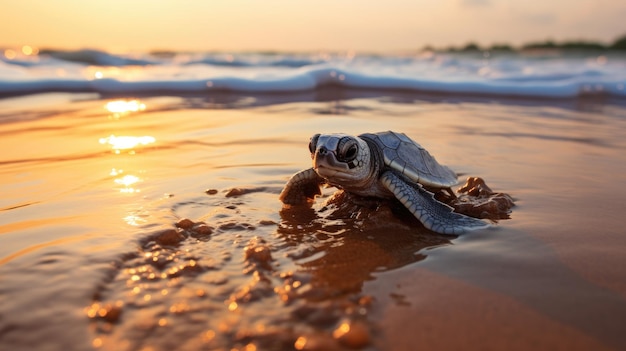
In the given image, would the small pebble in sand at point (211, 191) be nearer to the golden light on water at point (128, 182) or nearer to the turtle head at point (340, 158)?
the golden light on water at point (128, 182)

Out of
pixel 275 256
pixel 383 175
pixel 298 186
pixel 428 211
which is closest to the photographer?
pixel 275 256

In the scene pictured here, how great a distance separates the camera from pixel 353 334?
5.29 feet

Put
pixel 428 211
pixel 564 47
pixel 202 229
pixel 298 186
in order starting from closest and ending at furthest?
pixel 202 229, pixel 428 211, pixel 298 186, pixel 564 47

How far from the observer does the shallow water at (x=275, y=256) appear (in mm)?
1652

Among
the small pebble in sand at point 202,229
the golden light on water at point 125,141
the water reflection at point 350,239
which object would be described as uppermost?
the golden light on water at point 125,141

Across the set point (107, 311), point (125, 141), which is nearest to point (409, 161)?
point (107, 311)

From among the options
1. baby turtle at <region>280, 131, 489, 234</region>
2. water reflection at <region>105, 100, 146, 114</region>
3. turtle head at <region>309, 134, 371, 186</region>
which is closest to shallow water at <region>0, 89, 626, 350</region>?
baby turtle at <region>280, 131, 489, 234</region>

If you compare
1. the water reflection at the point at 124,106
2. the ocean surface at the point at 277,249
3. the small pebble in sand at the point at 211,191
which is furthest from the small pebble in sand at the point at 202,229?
the water reflection at the point at 124,106

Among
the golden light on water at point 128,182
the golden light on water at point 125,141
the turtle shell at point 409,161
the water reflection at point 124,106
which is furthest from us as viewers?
the water reflection at point 124,106

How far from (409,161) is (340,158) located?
0.62 m

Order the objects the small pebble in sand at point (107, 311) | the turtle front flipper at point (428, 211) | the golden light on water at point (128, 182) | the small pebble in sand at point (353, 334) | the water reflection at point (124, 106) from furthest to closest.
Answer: the water reflection at point (124, 106)
the golden light on water at point (128, 182)
the turtle front flipper at point (428, 211)
the small pebble in sand at point (107, 311)
the small pebble in sand at point (353, 334)

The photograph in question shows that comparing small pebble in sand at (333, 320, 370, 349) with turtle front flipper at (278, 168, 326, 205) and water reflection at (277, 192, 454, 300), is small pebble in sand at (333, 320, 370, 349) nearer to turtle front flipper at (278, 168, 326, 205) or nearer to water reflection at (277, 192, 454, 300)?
water reflection at (277, 192, 454, 300)

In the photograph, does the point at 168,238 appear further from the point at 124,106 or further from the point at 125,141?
the point at 124,106

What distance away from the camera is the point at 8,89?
8.45 m
